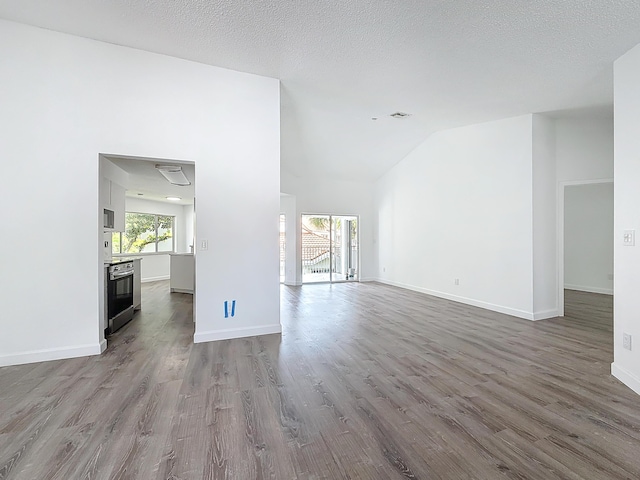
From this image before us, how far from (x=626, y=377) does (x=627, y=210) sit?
4.66ft

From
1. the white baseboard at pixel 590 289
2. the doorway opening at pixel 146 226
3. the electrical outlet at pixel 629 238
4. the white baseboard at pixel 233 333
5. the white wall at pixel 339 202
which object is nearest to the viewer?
the electrical outlet at pixel 629 238

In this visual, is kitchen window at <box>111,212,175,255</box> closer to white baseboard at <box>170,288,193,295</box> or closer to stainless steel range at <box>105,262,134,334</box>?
white baseboard at <box>170,288,193,295</box>

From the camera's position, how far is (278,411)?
212cm

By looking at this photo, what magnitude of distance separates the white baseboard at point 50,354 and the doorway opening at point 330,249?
6058 millimetres

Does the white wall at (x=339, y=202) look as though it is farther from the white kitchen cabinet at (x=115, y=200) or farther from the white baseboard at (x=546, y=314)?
the white baseboard at (x=546, y=314)

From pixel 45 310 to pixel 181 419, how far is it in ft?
6.91

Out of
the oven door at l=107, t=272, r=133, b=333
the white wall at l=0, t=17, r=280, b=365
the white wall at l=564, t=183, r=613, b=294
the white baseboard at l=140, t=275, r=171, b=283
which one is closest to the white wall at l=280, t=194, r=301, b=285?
the white baseboard at l=140, t=275, r=171, b=283

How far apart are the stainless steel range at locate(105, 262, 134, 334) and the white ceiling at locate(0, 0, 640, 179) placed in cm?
272

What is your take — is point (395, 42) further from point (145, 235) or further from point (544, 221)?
point (145, 235)

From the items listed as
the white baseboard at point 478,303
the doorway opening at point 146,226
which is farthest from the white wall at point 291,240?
the white baseboard at point 478,303

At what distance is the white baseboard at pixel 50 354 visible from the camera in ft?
9.45

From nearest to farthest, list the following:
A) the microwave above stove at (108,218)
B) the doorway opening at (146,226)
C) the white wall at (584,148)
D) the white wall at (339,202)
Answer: the doorway opening at (146,226) → the microwave above stove at (108,218) → the white wall at (584,148) → the white wall at (339,202)

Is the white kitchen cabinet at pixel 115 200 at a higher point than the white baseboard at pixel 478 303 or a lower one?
higher

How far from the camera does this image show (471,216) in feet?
18.2
